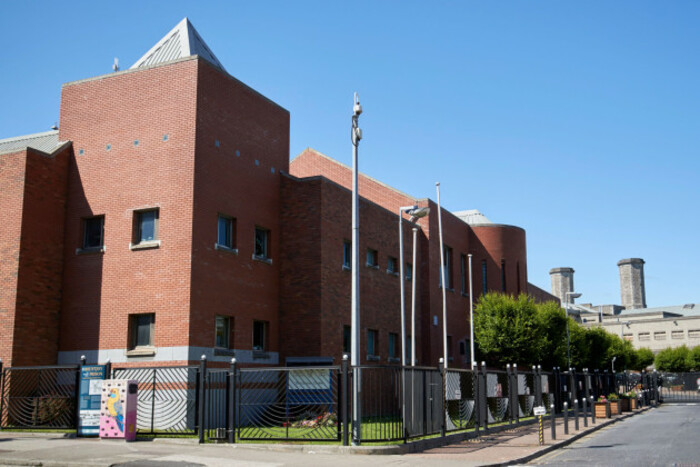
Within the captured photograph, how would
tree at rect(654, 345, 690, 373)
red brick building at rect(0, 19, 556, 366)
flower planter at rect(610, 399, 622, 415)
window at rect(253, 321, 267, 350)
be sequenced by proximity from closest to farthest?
red brick building at rect(0, 19, 556, 366)
window at rect(253, 321, 267, 350)
flower planter at rect(610, 399, 622, 415)
tree at rect(654, 345, 690, 373)

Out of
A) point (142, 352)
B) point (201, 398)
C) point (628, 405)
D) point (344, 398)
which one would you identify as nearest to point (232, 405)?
point (201, 398)

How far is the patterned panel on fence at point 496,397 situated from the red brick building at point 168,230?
6409 millimetres

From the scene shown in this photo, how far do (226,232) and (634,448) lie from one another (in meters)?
14.8

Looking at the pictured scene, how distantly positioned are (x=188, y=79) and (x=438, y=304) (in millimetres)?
20863

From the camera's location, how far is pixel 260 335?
2692 cm

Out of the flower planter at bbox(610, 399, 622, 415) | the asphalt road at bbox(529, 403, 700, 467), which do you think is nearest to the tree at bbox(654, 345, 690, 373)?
the flower planter at bbox(610, 399, 622, 415)

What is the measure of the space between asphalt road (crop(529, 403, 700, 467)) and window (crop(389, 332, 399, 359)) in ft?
34.2

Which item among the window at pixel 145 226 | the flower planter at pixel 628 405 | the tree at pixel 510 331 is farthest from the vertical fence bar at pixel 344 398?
the flower planter at pixel 628 405

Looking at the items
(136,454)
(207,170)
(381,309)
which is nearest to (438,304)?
(381,309)

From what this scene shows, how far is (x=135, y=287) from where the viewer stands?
23484 millimetres

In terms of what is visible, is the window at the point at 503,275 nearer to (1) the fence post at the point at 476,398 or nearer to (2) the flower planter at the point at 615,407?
(2) the flower planter at the point at 615,407

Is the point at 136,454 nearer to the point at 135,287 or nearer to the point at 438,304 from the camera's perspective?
the point at 135,287

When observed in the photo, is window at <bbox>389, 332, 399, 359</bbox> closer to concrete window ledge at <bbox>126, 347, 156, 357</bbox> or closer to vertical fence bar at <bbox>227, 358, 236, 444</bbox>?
concrete window ledge at <bbox>126, 347, 156, 357</bbox>

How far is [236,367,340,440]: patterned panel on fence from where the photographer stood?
1834 cm
